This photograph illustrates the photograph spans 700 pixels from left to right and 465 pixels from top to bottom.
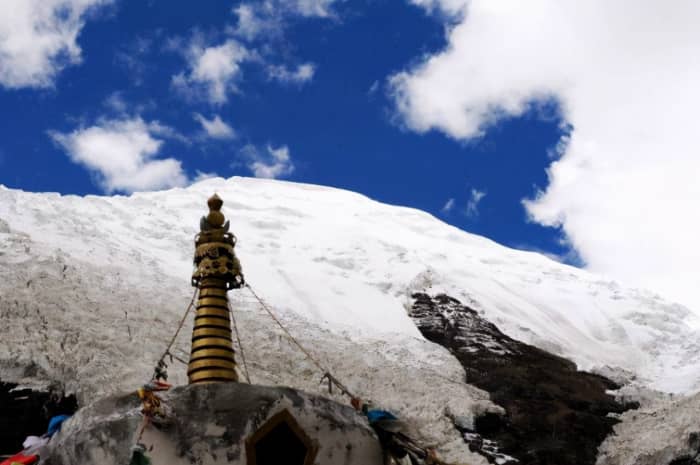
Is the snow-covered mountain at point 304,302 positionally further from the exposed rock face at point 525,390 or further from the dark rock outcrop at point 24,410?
the exposed rock face at point 525,390

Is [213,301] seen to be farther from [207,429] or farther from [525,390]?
[525,390]

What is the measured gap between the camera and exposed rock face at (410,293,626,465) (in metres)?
19.3

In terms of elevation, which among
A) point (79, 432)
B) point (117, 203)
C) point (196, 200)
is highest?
point (196, 200)

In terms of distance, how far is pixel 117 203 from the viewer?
3180 cm

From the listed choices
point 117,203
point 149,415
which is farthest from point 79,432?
point 117,203

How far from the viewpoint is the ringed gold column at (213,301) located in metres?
8.59

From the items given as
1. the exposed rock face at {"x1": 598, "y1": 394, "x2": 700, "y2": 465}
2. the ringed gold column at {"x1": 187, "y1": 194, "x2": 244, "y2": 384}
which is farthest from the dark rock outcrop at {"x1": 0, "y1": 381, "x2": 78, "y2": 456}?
the exposed rock face at {"x1": 598, "y1": 394, "x2": 700, "y2": 465}

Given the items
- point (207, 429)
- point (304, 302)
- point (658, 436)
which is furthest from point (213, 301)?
point (304, 302)

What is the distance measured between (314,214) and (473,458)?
873 inches

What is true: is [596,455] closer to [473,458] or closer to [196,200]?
[473,458]

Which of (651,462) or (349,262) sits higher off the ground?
(349,262)

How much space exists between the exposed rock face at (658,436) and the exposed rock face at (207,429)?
11861 mm

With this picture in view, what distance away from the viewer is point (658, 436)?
18.4m

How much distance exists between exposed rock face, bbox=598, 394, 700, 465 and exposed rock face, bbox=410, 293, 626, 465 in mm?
422
